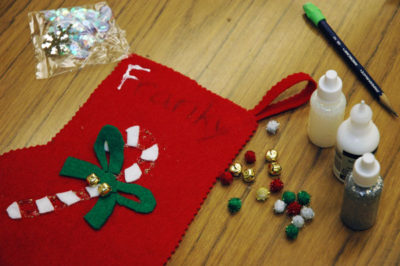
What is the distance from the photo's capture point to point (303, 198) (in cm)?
92

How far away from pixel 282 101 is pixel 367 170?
282 millimetres

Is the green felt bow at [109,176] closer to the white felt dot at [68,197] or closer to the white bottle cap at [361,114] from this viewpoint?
the white felt dot at [68,197]

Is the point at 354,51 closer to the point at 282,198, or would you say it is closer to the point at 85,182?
the point at 282,198

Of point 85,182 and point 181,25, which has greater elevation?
point 181,25

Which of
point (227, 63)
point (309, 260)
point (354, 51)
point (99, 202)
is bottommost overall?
point (99, 202)

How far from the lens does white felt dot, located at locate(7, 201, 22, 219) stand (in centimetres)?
96

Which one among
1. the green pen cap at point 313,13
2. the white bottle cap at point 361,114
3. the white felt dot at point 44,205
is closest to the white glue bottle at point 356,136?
the white bottle cap at point 361,114

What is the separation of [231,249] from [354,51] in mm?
456

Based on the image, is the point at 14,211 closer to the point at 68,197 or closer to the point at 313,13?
the point at 68,197

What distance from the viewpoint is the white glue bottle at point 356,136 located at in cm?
83

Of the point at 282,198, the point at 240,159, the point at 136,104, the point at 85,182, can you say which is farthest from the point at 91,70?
the point at 282,198

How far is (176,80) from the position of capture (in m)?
1.08

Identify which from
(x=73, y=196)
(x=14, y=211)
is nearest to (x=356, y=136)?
(x=73, y=196)

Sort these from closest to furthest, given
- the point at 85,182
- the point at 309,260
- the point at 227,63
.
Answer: the point at 309,260, the point at 85,182, the point at 227,63
